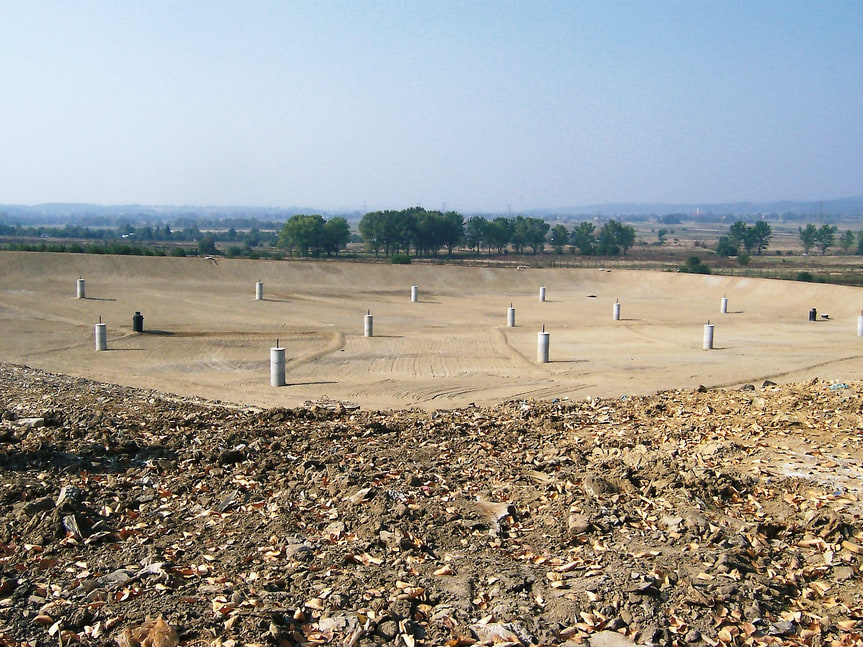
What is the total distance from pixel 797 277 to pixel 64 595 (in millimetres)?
57673

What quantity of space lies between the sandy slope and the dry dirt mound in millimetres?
6653

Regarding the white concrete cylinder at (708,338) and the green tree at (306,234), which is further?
the green tree at (306,234)

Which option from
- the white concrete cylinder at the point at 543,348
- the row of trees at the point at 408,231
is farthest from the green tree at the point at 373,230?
the white concrete cylinder at the point at 543,348

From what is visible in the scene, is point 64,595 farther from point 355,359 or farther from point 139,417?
point 355,359

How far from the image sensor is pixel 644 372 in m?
20.3

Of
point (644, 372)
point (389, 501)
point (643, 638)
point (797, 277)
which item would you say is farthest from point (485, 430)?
point (797, 277)

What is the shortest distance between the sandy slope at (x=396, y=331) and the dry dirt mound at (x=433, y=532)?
6653 mm

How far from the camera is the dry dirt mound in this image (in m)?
5.03

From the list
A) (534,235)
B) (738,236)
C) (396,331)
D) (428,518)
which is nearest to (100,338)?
(396,331)

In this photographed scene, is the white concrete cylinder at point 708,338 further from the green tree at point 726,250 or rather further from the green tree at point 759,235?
the green tree at point 759,235

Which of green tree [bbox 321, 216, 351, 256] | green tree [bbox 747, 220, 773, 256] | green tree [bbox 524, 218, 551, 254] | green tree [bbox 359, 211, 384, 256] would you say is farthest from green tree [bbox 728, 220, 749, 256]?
green tree [bbox 321, 216, 351, 256]

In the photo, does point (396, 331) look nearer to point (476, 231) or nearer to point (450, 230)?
point (450, 230)

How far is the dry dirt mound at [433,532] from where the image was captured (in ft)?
16.5

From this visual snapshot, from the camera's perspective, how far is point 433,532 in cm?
650
